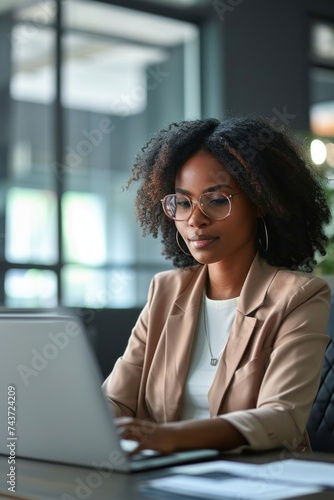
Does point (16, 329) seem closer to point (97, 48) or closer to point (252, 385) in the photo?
point (252, 385)

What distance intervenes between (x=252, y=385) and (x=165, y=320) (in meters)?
0.35

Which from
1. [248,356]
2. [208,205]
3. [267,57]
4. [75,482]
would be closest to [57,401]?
[75,482]

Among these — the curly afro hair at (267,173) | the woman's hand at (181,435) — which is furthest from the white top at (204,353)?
the woman's hand at (181,435)

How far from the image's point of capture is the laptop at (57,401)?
1.20 metres

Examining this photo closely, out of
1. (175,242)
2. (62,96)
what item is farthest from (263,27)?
(175,242)

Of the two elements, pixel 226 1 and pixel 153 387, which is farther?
pixel 226 1

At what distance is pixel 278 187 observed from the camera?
75.4 inches

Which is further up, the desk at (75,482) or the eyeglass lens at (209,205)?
the eyeglass lens at (209,205)

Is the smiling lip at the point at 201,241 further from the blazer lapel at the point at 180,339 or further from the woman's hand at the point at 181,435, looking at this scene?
the woman's hand at the point at 181,435

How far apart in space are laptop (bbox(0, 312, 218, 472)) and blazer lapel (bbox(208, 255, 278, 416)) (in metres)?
0.42

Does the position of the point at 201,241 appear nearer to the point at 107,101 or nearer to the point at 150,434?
the point at 150,434

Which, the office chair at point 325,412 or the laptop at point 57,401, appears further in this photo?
the office chair at point 325,412

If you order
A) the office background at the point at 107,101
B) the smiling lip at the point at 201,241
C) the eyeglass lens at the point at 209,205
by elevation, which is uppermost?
the office background at the point at 107,101

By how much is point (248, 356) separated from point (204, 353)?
0.16 metres
